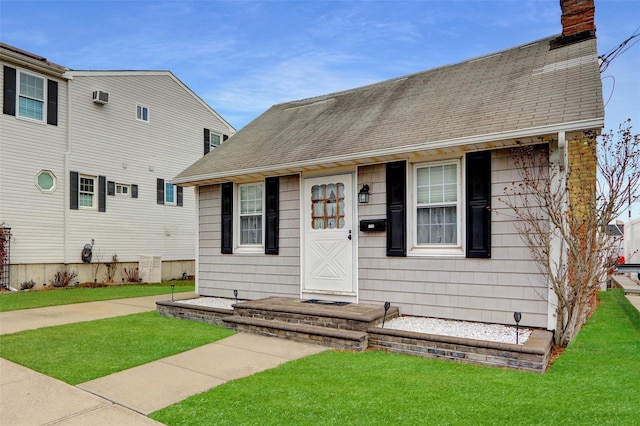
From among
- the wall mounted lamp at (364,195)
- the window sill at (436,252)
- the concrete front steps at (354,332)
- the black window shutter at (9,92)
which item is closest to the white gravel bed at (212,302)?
the concrete front steps at (354,332)

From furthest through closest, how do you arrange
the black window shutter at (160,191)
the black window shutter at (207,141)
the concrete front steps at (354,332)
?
the black window shutter at (207,141) → the black window shutter at (160,191) → the concrete front steps at (354,332)

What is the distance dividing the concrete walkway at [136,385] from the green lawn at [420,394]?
27 cm

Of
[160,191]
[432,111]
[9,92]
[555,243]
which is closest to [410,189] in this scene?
[432,111]

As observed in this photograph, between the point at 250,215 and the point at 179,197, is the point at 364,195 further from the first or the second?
the point at 179,197

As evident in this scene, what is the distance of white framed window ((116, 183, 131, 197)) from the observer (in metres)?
15.4

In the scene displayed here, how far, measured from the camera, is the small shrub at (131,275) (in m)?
15.5

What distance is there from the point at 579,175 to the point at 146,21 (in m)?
13.3

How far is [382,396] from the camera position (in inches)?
147

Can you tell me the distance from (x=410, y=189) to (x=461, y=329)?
2172mm

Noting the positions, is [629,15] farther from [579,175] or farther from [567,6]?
[579,175]

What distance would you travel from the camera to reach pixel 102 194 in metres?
14.8

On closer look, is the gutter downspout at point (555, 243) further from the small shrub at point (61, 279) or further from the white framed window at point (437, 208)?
the small shrub at point (61, 279)

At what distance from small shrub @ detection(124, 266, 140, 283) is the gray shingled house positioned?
753cm

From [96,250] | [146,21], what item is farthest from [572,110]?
[96,250]
